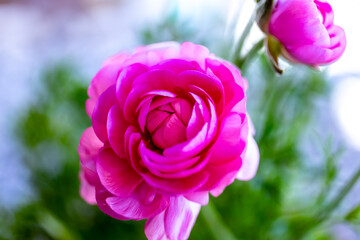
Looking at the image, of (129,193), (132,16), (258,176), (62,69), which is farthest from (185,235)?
(132,16)

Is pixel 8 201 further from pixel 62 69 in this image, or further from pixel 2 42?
pixel 2 42

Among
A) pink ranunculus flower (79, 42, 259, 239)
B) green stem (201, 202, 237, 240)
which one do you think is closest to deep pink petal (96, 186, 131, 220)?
pink ranunculus flower (79, 42, 259, 239)

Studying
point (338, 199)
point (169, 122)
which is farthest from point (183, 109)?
point (338, 199)

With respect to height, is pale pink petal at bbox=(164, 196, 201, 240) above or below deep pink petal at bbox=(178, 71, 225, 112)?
below

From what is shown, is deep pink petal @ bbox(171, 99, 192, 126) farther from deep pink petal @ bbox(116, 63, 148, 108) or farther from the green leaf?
the green leaf

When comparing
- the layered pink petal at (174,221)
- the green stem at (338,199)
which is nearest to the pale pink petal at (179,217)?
the layered pink petal at (174,221)

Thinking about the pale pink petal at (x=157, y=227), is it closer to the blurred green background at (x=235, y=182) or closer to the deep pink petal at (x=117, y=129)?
the deep pink petal at (x=117, y=129)
